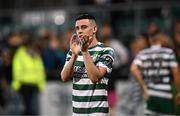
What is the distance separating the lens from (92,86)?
9.09 m

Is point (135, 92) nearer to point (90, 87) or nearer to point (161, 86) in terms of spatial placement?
point (161, 86)

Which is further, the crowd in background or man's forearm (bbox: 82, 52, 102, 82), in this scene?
the crowd in background

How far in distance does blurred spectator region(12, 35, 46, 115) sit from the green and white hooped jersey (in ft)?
28.0

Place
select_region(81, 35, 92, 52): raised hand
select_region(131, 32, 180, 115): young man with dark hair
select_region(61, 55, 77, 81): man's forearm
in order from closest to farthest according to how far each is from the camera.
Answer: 1. select_region(81, 35, 92, 52): raised hand
2. select_region(61, 55, 77, 81): man's forearm
3. select_region(131, 32, 180, 115): young man with dark hair

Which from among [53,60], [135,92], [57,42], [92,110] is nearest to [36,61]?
[53,60]

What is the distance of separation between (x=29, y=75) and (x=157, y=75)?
5.32 metres

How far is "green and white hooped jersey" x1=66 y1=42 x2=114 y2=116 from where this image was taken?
9.10 m

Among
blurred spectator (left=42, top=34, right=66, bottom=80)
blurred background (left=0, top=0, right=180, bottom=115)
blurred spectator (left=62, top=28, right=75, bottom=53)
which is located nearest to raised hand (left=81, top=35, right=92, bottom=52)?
blurred background (left=0, top=0, right=180, bottom=115)

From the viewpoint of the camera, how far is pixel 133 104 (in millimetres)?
17531

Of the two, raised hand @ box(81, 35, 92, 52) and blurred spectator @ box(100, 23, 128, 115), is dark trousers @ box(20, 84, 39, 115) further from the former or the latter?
raised hand @ box(81, 35, 92, 52)

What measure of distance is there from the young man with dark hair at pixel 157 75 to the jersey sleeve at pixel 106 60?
3.68 m

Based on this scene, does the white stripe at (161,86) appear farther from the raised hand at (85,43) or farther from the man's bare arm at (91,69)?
the raised hand at (85,43)

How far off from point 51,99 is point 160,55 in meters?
6.27

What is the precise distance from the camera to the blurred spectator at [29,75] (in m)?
17.7
